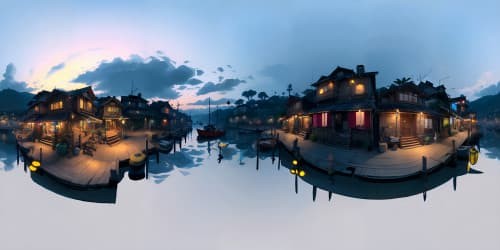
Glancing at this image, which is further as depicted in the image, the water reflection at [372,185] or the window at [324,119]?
the window at [324,119]

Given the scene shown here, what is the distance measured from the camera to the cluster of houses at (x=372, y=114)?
19.4 m

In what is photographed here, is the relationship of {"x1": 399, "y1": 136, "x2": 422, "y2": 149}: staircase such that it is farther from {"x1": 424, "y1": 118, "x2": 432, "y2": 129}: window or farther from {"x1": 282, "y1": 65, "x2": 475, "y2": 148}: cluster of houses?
{"x1": 424, "y1": 118, "x2": 432, "y2": 129}: window

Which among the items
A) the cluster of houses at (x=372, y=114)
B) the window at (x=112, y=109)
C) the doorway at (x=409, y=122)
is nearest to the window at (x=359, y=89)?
the cluster of houses at (x=372, y=114)

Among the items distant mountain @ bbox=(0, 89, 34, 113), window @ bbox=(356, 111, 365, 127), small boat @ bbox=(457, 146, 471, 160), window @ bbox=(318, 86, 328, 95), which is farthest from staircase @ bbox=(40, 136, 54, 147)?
distant mountain @ bbox=(0, 89, 34, 113)

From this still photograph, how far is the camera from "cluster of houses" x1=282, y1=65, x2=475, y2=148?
1940cm

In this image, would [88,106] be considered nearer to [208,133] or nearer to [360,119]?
[208,133]

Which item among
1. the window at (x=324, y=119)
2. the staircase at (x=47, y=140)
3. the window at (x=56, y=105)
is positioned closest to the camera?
the staircase at (x=47, y=140)

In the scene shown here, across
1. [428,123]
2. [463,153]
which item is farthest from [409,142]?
[428,123]

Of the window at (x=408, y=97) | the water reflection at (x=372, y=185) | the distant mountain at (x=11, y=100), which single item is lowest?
the water reflection at (x=372, y=185)

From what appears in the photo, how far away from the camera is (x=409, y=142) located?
1972 centimetres

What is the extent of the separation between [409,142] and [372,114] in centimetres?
550

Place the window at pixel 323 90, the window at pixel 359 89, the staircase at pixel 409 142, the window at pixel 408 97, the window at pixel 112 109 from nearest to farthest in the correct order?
1. the staircase at pixel 409 142
2. the window at pixel 408 97
3. the window at pixel 359 89
4. the window at pixel 323 90
5. the window at pixel 112 109

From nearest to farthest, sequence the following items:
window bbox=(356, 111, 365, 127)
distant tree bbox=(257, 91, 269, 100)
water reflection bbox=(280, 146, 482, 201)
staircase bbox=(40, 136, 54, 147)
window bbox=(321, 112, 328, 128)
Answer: water reflection bbox=(280, 146, 482, 201) < window bbox=(356, 111, 365, 127) < staircase bbox=(40, 136, 54, 147) < window bbox=(321, 112, 328, 128) < distant tree bbox=(257, 91, 269, 100)

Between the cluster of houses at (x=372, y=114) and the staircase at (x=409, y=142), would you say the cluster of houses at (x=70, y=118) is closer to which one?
the cluster of houses at (x=372, y=114)
